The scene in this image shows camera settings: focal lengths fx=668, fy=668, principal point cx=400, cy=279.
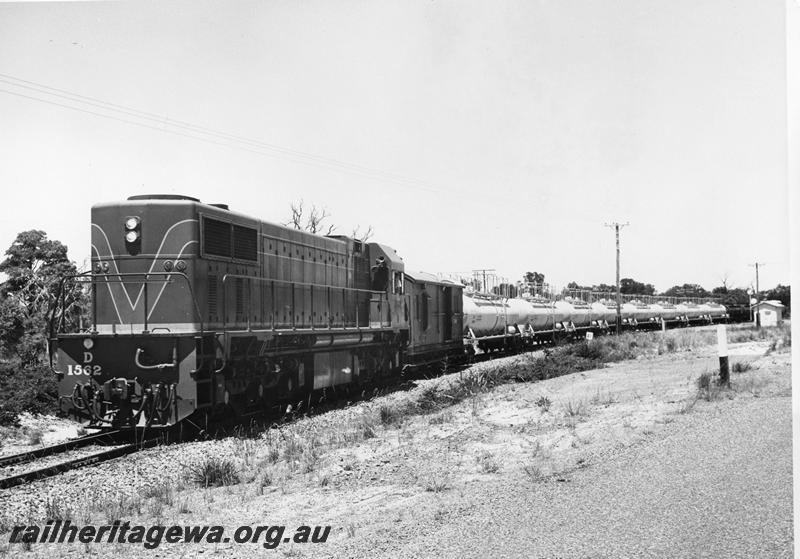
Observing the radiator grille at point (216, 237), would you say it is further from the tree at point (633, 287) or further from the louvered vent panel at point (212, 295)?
the tree at point (633, 287)

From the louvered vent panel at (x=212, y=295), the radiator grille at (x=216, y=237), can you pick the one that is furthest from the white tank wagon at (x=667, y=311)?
the louvered vent panel at (x=212, y=295)

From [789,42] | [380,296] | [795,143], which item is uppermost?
[789,42]

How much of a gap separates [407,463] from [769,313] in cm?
3883

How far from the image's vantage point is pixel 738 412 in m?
8.23

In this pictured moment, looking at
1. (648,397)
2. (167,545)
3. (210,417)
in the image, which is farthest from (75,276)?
(648,397)

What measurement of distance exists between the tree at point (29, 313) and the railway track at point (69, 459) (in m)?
2.60

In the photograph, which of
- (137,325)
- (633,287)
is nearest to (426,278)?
(137,325)

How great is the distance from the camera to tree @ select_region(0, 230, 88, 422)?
1315 cm

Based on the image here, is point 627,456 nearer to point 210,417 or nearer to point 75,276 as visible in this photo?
point 210,417

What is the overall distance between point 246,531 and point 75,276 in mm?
6744

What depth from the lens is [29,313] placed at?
53.3 feet

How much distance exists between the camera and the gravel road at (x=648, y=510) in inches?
180

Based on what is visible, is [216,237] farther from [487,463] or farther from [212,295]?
[487,463]

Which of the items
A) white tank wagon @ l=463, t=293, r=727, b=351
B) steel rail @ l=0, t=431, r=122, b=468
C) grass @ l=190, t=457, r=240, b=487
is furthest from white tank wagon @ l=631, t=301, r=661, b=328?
grass @ l=190, t=457, r=240, b=487
